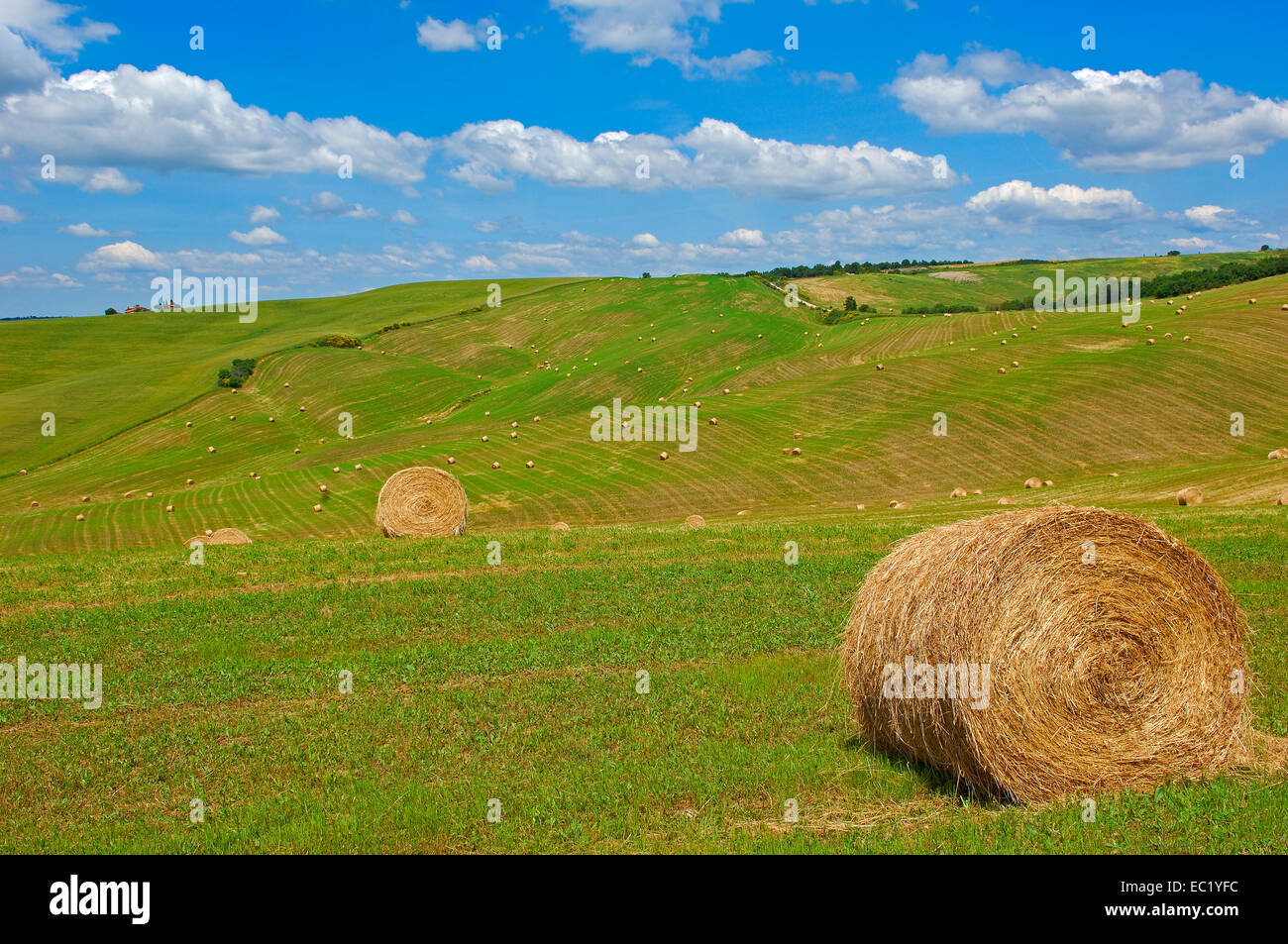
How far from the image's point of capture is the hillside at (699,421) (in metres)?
44.5

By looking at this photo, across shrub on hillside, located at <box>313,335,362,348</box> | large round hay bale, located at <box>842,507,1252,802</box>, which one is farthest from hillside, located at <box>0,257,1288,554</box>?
large round hay bale, located at <box>842,507,1252,802</box>

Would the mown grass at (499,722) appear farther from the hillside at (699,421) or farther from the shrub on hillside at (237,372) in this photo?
the shrub on hillside at (237,372)

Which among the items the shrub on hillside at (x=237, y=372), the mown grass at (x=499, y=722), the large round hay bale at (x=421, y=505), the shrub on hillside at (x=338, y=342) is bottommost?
the mown grass at (x=499, y=722)

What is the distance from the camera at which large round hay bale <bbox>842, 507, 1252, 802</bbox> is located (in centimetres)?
927

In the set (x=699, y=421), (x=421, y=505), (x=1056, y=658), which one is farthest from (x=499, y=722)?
(x=699, y=421)

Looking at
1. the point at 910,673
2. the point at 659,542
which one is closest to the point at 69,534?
the point at 659,542

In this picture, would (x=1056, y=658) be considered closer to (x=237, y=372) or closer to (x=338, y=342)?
(x=237, y=372)

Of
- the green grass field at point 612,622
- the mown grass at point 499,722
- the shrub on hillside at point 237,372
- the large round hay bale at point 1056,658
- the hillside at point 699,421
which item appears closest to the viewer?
the mown grass at point 499,722

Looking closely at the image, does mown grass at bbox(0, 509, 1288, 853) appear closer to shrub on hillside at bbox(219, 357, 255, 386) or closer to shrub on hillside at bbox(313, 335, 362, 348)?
shrub on hillside at bbox(219, 357, 255, 386)

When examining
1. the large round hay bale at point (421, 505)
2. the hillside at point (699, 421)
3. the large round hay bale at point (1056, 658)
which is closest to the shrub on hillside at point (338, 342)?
the hillside at point (699, 421)

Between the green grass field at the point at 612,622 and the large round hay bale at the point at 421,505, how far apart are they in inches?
102

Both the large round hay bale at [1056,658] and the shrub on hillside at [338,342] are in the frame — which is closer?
the large round hay bale at [1056,658]

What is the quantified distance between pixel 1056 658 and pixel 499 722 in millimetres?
6476
